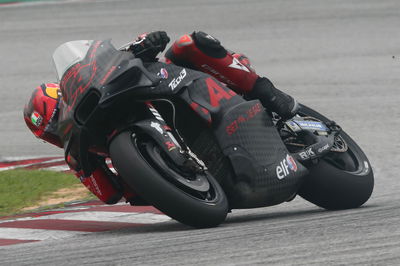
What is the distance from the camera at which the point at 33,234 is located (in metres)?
6.48

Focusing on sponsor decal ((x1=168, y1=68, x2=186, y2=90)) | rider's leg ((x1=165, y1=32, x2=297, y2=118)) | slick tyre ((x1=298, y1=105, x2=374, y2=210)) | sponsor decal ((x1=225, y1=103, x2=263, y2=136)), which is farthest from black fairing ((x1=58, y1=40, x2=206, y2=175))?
slick tyre ((x1=298, y1=105, x2=374, y2=210))

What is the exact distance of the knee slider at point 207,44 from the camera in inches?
239

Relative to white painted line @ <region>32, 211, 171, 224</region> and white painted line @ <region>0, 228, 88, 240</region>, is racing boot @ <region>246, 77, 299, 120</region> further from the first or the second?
white painted line @ <region>0, 228, 88, 240</region>

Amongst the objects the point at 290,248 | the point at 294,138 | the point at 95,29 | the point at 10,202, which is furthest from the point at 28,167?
the point at 95,29

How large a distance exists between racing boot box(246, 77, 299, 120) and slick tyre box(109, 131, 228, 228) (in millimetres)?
1079

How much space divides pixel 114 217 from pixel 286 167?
1.54 meters

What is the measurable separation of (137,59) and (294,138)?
1.43m

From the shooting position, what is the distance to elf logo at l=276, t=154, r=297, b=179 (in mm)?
6082

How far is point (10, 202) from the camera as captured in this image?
8227 mm

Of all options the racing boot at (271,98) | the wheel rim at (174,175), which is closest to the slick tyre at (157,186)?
the wheel rim at (174,175)

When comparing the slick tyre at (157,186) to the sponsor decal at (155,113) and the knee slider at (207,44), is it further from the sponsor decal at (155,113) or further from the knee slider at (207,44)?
the knee slider at (207,44)

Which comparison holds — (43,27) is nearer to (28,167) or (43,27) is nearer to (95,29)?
(95,29)

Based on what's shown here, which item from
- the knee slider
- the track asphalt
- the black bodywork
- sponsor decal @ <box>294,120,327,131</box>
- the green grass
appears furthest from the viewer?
the green grass

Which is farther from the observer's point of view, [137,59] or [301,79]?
[301,79]
